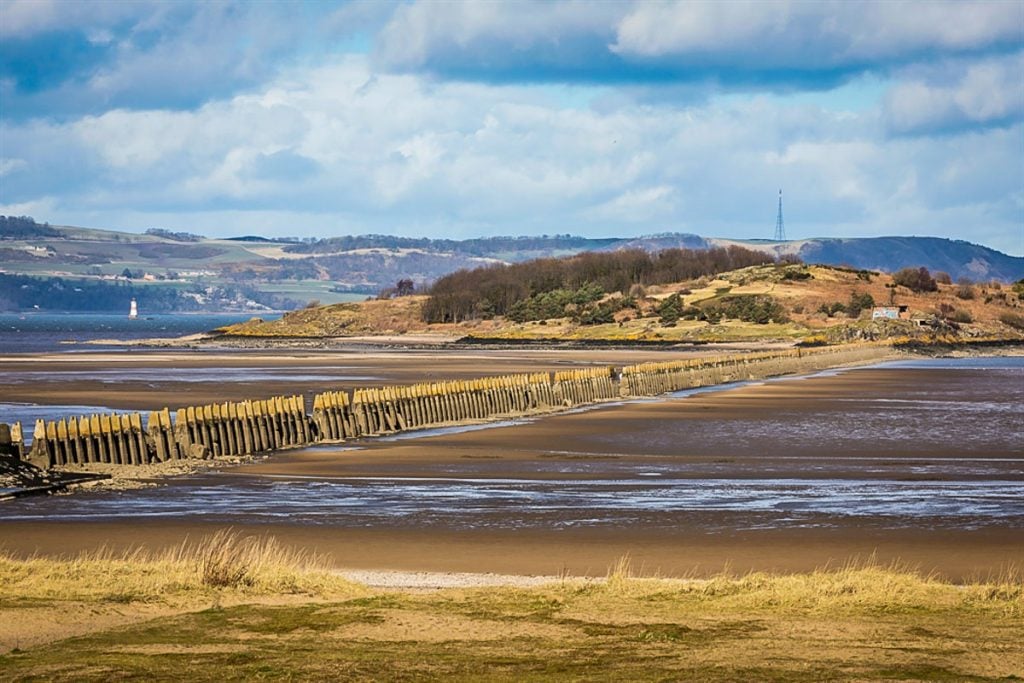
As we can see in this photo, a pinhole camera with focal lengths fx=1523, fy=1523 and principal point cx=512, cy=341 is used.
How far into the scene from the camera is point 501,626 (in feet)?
44.9

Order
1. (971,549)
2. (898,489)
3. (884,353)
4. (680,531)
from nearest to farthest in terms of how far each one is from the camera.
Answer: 1. (971,549)
2. (680,531)
3. (898,489)
4. (884,353)

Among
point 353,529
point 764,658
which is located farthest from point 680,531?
point 764,658

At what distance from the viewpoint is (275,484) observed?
26328mm

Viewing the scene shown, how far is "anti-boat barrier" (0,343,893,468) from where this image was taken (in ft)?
91.5

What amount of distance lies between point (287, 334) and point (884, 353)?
74.1m

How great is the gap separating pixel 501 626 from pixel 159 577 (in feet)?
13.2

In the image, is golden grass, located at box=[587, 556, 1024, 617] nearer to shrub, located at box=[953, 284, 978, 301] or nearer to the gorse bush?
the gorse bush

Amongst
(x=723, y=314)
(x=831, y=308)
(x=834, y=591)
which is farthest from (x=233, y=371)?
(x=831, y=308)

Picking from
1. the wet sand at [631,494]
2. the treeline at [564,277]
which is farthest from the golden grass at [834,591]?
the treeline at [564,277]

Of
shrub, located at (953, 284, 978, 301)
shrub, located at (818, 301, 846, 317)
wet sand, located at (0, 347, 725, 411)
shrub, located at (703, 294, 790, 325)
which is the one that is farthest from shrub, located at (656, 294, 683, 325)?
shrub, located at (953, 284, 978, 301)

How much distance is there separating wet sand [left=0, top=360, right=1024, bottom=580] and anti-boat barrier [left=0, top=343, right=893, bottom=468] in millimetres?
1369

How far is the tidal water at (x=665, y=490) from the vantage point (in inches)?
853

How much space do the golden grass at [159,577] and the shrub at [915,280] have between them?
14617 cm

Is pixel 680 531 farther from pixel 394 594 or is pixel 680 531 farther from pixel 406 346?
pixel 406 346
